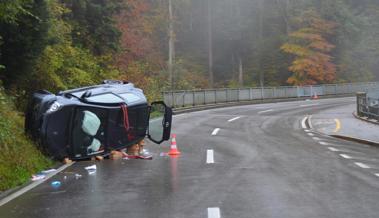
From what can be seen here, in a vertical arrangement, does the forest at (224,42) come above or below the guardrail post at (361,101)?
above

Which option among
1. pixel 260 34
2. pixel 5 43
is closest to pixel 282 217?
pixel 5 43

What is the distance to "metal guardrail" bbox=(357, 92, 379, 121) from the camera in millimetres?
24281

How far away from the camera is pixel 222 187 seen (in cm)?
923

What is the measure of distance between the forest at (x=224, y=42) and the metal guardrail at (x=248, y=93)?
196cm

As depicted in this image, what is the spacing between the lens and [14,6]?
11477 mm

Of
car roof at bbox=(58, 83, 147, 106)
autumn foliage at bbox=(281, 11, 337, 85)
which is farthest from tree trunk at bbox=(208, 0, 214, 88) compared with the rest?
car roof at bbox=(58, 83, 147, 106)

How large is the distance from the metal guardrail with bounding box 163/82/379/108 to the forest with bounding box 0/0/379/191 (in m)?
1.96

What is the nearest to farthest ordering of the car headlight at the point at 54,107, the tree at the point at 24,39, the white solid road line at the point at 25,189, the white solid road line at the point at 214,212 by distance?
the white solid road line at the point at 214,212, the white solid road line at the point at 25,189, the car headlight at the point at 54,107, the tree at the point at 24,39

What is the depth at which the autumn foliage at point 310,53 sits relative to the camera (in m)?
56.1

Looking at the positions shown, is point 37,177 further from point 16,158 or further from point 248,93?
point 248,93

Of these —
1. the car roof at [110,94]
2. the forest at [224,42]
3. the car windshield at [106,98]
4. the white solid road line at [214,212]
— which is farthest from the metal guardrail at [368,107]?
the white solid road line at [214,212]

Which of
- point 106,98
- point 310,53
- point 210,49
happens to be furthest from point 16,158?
point 210,49

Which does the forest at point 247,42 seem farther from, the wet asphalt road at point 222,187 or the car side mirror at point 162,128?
the wet asphalt road at point 222,187

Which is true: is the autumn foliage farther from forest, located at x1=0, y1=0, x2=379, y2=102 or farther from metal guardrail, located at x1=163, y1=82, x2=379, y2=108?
metal guardrail, located at x1=163, y1=82, x2=379, y2=108
